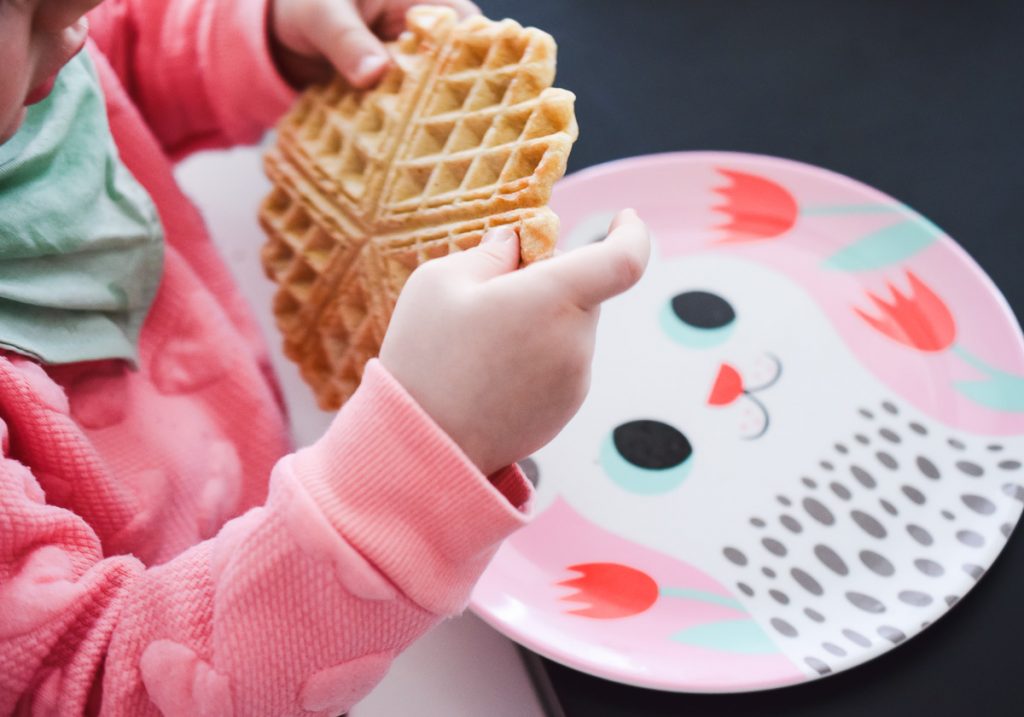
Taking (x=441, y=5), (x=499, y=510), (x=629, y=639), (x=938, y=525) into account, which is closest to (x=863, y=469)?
(x=938, y=525)

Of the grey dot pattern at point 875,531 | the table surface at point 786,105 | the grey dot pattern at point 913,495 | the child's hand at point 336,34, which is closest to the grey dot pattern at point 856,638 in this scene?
the grey dot pattern at point 875,531

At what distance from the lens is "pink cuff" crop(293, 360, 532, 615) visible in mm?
413

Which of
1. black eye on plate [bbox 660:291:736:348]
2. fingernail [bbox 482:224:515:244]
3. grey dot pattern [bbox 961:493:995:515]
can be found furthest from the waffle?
grey dot pattern [bbox 961:493:995:515]

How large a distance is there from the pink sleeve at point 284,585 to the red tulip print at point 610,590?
16cm

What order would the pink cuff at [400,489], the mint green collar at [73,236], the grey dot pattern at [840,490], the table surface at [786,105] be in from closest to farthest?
the pink cuff at [400,489] → the mint green collar at [73,236] → the grey dot pattern at [840,490] → the table surface at [786,105]

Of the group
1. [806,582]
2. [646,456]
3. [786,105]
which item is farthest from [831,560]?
[786,105]

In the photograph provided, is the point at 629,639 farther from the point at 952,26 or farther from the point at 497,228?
the point at 952,26

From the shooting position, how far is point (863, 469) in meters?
0.63

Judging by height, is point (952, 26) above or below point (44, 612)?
above

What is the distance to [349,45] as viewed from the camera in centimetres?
62

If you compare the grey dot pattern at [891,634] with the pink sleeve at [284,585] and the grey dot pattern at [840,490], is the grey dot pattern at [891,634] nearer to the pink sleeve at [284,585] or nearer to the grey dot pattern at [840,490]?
the grey dot pattern at [840,490]

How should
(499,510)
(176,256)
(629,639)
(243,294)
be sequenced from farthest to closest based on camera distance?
(243,294) → (176,256) → (629,639) → (499,510)

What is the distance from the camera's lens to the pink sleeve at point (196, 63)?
0.69 meters

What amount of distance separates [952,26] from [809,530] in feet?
1.75
